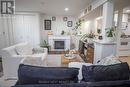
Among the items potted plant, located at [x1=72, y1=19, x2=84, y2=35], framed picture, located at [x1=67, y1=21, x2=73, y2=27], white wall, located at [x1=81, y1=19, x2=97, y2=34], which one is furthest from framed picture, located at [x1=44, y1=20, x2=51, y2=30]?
white wall, located at [x1=81, y1=19, x2=97, y2=34]

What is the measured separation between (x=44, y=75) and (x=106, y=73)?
2.24 ft

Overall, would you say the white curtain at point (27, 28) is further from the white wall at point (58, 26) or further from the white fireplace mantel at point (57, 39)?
the white wall at point (58, 26)

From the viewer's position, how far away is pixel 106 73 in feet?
4.30

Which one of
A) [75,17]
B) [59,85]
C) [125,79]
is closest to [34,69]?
[59,85]

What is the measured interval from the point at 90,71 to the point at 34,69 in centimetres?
63


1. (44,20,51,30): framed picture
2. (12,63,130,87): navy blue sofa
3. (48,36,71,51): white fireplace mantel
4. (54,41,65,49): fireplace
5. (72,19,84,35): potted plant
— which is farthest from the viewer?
(44,20,51,30): framed picture

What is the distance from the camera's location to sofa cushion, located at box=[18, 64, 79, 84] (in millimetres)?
1230

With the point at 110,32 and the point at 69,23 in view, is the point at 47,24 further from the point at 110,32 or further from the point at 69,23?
the point at 110,32

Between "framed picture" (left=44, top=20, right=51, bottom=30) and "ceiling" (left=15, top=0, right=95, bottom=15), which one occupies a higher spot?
"ceiling" (left=15, top=0, right=95, bottom=15)

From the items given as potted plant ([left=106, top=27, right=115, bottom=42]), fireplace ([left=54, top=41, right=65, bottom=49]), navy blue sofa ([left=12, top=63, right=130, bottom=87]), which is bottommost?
fireplace ([left=54, top=41, right=65, bottom=49])

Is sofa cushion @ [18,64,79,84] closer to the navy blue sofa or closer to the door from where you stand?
the navy blue sofa

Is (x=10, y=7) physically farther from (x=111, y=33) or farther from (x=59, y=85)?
(x=59, y=85)

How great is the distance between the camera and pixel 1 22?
5.44 metres

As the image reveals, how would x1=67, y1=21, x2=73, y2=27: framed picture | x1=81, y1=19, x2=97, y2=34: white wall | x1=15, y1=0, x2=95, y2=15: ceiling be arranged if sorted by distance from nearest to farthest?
1. x1=15, y1=0, x2=95, y2=15: ceiling
2. x1=81, y1=19, x2=97, y2=34: white wall
3. x1=67, y1=21, x2=73, y2=27: framed picture
